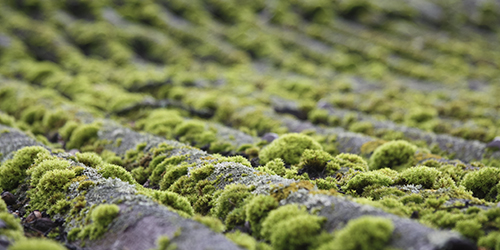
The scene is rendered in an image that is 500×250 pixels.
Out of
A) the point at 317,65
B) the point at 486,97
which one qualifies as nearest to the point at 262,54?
the point at 317,65

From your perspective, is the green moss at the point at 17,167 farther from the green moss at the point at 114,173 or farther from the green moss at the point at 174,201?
the green moss at the point at 174,201

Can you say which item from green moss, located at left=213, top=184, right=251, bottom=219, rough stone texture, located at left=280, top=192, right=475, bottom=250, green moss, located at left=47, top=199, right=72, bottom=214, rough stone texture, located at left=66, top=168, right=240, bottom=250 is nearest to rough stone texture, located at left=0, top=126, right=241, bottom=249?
rough stone texture, located at left=66, top=168, right=240, bottom=250

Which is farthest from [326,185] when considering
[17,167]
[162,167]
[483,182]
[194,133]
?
[17,167]

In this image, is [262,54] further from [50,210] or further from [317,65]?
[50,210]

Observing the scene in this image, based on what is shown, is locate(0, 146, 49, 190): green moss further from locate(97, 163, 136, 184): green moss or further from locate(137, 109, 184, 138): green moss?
locate(137, 109, 184, 138): green moss

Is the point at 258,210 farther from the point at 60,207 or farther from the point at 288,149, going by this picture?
the point at 60,207

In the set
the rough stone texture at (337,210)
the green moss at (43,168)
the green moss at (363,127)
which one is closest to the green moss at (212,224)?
the rough stone texture at (337,210)
